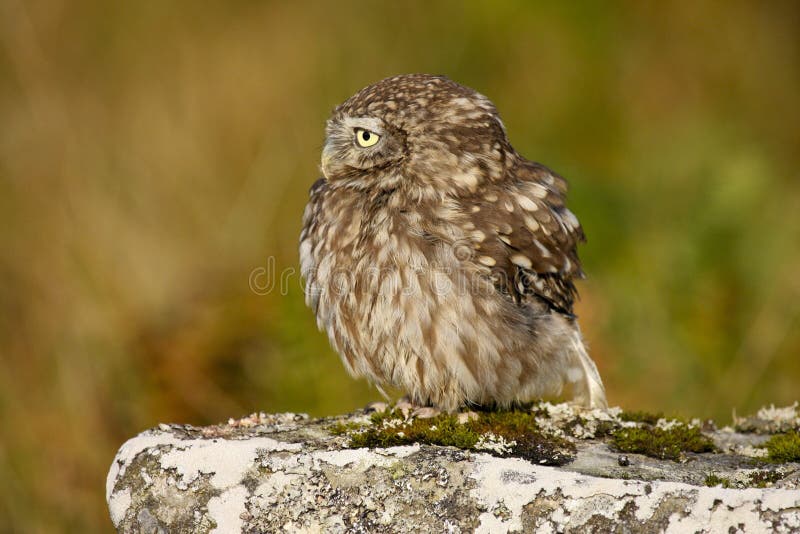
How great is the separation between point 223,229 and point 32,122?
5.31 feet

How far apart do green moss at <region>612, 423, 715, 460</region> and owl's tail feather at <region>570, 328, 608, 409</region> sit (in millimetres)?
602

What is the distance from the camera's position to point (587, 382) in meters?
3.91

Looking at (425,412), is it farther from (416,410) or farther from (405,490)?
(405,490)

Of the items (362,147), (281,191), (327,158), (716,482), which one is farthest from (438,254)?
(281,191)

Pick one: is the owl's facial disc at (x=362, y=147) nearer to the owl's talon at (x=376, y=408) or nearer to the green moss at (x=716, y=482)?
the owl's talon at (x=376, y=408)

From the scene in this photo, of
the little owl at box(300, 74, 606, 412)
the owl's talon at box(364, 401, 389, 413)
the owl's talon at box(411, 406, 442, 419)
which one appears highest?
the little owl at box(300, 74, 606, 412)

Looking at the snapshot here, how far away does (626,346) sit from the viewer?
209 inches

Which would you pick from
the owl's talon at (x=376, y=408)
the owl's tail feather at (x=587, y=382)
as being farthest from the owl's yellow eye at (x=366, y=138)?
the owl's tail feather at (x=587, y=382)

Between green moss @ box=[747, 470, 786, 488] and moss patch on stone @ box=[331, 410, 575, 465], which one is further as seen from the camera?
moss patch on stone @ box=[331, 410, 575, 465]

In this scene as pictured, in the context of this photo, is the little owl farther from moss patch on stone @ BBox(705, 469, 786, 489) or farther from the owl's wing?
moss patch on stone @ BBox(705, 469, 786, 489)

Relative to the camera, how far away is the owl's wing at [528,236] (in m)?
3.44

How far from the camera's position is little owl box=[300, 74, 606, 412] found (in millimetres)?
3342

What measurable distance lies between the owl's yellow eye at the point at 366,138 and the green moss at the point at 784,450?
1.89m

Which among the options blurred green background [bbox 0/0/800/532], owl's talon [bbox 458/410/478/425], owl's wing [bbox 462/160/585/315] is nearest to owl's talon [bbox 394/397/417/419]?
owl's talon [bbox 458/410/478/425]
